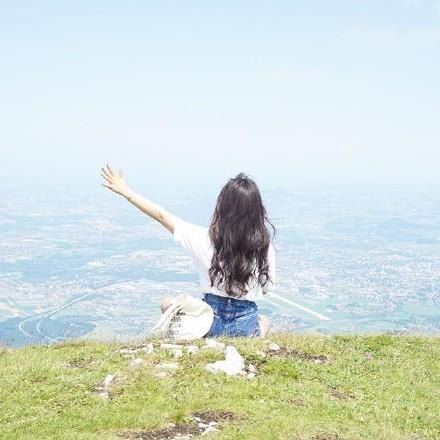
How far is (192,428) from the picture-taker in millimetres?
7051

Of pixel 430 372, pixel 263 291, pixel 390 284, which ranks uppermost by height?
pixel 263 291

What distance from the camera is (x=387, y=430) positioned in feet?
23.6

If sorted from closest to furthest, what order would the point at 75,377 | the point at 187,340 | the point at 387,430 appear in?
the point at 387,430, the point at 75,377, the point at 187,340

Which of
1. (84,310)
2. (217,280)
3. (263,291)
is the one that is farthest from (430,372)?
(84,310)

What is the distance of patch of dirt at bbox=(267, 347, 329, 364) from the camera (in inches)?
391

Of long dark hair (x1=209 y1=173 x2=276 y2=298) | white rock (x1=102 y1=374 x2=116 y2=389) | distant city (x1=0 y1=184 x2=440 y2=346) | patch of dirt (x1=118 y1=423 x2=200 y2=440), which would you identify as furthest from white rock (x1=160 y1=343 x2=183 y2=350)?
distant city (x1=0 y1=184 x2=440 y2=346)

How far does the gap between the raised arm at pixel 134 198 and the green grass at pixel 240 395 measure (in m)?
1.87

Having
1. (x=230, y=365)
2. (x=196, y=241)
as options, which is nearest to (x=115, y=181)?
(x=196, y=241)

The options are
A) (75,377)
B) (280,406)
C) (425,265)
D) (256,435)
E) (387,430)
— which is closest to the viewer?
(256,435)

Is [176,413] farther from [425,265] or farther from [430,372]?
[425,265]

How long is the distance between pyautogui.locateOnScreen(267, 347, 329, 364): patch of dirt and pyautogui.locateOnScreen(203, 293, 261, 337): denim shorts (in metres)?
0.67

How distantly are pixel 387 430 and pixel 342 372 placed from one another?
85.4 inches

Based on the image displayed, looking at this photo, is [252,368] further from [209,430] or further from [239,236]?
[209,430]

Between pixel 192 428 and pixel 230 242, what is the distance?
122 inches
